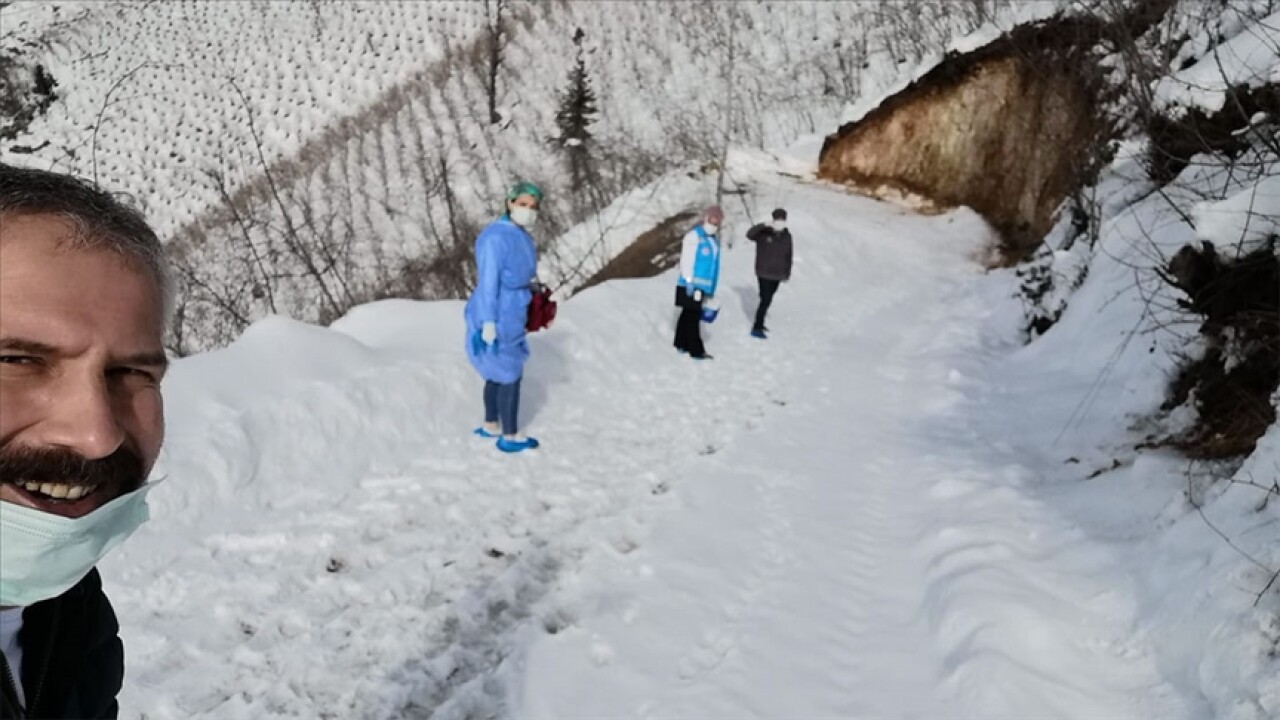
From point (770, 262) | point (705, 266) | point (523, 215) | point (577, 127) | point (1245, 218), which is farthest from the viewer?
point (577, 127)

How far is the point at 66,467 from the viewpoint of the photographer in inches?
43.2

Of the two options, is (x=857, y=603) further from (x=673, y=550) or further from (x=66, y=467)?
(x=66, y=467)

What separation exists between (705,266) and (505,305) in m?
3.67

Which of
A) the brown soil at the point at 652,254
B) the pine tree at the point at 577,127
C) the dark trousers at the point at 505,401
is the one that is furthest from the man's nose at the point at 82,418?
the pine tree at the point at 577,127

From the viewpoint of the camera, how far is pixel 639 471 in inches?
206

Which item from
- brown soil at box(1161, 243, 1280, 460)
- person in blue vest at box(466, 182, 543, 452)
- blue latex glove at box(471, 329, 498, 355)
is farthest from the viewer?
blue latex glove at box(471, 329, 498, 355)

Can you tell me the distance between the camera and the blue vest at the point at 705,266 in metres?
8.36

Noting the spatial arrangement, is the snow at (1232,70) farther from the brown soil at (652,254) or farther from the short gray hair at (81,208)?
the brown soil at (652,254)

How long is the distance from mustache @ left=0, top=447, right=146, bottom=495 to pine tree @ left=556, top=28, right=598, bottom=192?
27.3m

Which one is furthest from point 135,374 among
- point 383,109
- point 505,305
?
point 383,109

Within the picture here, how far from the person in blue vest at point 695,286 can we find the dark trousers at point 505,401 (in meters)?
3.30

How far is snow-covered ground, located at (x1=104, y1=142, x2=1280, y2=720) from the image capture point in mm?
2949

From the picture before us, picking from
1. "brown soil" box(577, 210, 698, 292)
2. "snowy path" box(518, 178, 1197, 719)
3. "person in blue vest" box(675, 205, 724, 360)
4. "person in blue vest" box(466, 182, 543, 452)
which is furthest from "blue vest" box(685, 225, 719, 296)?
"brown soil" box(577, 210, 698, 292)

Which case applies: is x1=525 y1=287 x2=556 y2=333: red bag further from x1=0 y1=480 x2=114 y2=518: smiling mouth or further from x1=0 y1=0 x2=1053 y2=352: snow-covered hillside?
x1=0 y1=480 x2=114 y2=518: smiling mouth
